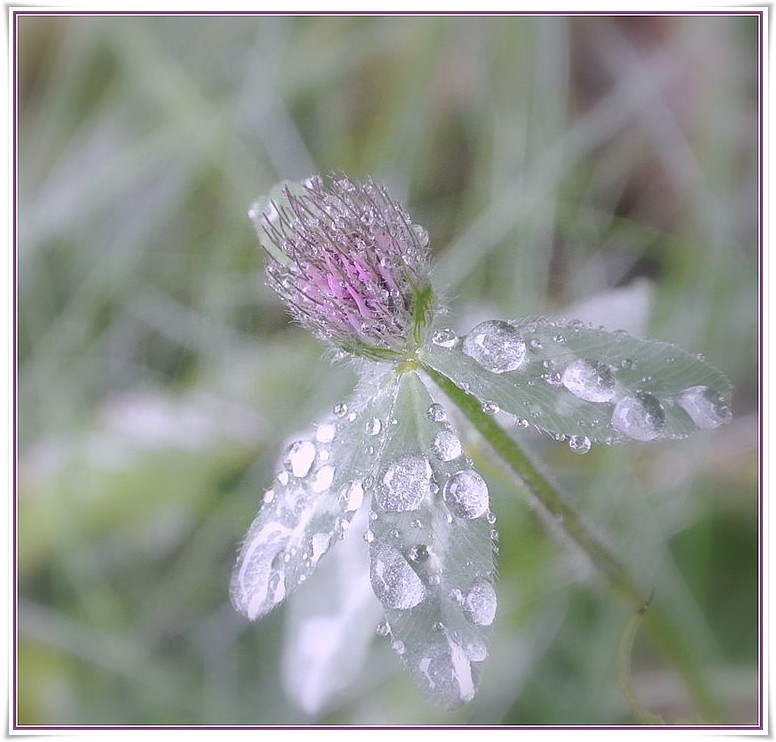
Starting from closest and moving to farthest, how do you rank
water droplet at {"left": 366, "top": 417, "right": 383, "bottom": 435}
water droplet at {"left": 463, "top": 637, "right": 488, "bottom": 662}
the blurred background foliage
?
water droplet at {"left": 463, "top": 637, "right": 488, "bottom": 662}
water droplet at {"left": 366, "top": 417, "right": 383, "bottom": 435}
the blurred background foliage

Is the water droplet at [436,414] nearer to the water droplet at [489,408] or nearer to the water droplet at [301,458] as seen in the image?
the water droplet at [489,408]

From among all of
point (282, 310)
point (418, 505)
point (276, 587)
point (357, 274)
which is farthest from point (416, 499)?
point (282, 310)

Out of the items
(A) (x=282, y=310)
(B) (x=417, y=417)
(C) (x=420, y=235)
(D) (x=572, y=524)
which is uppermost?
(C) (x=420, y=235)

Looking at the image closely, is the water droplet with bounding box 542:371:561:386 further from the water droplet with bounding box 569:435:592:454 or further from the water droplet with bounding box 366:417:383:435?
the water droplet with bounding box 366:417:383:435

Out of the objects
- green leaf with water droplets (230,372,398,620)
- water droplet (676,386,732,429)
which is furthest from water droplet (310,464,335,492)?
water droplet (676,386,732,429)

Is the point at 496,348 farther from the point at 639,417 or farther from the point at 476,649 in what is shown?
the point at 476,649

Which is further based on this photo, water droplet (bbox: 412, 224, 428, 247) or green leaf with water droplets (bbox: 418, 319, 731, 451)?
water droplet (bbox: 412, 224, 428, 247)
